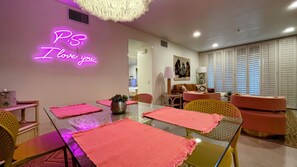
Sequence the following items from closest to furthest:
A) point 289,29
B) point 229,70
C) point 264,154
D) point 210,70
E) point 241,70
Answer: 1. point 264,154
2. point 289,29
3. point 241,70
4. point 229,70
5. point 210,70

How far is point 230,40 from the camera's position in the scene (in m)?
5.05

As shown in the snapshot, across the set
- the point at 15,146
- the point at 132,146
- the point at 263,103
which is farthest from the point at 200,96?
the point at 15,146

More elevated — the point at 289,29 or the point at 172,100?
the point at 289,29

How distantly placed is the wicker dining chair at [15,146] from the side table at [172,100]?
11.7ft

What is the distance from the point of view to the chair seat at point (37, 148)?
3.52 feet

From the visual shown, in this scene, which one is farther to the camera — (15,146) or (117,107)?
(117,107)

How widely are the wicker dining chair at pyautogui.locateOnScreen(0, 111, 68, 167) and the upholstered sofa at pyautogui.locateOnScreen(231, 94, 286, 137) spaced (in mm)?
3074

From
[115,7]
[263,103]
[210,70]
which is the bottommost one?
[263,103]

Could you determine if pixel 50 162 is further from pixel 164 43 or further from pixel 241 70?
pixel 241 70

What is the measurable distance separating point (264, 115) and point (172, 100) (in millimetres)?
2565

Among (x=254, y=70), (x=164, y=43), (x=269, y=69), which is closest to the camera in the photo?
(x=164, y=43)

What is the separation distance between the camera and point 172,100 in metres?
4.62

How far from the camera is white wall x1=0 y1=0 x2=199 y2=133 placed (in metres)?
2.03

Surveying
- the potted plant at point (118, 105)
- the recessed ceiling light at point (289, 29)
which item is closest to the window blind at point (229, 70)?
the recessed ceiling light at point (289, 29)
